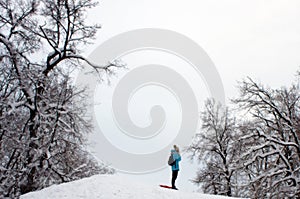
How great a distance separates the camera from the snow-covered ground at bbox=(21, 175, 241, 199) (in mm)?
9164

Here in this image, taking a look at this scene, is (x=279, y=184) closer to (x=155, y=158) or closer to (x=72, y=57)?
(x=72, y=57)

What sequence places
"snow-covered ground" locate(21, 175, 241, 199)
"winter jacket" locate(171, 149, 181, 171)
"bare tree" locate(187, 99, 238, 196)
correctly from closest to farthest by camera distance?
"snow-covered ground" locate(21, 175, 241, 199)
"winter jacket" locate(171, 149, 181, 171)
"bare tree" locate(187, 99, 238, 196)

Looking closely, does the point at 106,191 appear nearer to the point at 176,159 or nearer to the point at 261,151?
the point at 176,159

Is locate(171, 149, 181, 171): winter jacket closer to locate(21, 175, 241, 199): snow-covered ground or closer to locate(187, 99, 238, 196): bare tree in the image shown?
locate(21, 175, 241, 199): snow-covered ground

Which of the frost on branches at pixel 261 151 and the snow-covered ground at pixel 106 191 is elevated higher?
the frost on branches at pixel 261 151

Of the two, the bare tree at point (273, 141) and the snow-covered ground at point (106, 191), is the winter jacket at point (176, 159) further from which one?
the bare tree at point (273, 141)

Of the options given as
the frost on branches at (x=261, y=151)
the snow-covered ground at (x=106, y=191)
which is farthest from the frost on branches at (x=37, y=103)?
the frost on branches at (x=261, y=151)

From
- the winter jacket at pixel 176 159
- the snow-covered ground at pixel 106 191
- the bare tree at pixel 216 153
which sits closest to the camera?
the snow-covered ground at pixel 106 191

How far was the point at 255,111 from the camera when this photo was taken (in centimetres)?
1705

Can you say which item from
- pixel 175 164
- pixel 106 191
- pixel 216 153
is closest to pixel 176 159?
pixel 175 164

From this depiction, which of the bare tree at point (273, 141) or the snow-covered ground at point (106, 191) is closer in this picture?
the snow-covered ground at point (106, 191)

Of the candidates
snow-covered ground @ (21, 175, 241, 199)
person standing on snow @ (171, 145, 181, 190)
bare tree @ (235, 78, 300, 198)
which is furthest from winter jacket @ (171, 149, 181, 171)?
bare tree @ (235, 78, 300, 198)

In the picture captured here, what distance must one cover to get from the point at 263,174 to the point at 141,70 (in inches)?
814

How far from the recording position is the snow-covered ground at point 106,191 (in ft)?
30.1
